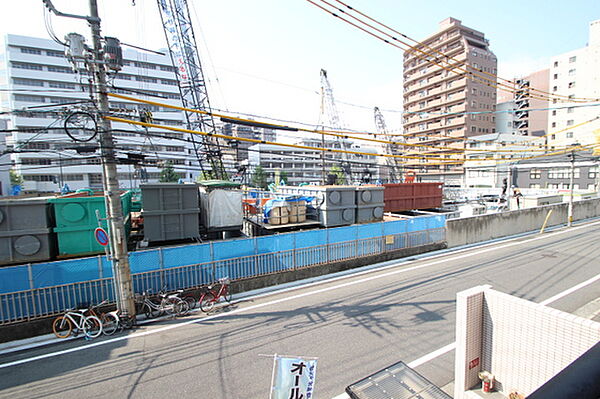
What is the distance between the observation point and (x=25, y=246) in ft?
35.2

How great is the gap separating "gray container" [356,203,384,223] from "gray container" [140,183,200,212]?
10081 mm

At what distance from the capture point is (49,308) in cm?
860

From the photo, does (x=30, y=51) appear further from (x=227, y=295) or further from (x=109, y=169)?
(x=227, y=295)

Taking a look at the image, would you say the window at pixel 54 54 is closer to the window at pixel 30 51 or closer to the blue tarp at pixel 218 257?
the window at pixel 30 51

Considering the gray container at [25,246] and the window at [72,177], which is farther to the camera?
the window at [72,177]

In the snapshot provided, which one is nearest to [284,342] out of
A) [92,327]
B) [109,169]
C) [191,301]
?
[191,301]

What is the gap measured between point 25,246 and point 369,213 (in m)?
17.2

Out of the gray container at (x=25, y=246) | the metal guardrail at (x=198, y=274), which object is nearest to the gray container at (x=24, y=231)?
the gray container at (x=25, y=246)

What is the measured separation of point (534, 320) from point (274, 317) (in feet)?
21.7

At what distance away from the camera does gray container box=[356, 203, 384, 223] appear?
18.2 m

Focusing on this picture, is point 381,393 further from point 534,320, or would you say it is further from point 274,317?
point 274,317

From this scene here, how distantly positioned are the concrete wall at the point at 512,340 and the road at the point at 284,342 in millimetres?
910

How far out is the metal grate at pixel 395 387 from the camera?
4.07 meters

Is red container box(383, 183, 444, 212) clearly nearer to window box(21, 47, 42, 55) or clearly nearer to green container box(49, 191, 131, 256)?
green container box(49, 191, 131, 256)
